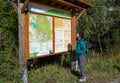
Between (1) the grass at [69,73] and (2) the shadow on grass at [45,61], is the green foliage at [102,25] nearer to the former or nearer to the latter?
(1) the grass at [69,73]

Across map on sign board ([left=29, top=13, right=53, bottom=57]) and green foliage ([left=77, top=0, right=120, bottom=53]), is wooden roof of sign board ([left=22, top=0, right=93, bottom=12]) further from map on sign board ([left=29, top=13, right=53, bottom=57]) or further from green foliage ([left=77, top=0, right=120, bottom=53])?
green foliage ([left=77, top=0, right=120, bottom=53])

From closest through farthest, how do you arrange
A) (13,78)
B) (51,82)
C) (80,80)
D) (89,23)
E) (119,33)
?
(13,78), (51,82), (80,80), (89,23), (119,33)

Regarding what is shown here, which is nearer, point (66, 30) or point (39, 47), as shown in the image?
point (39, 47)

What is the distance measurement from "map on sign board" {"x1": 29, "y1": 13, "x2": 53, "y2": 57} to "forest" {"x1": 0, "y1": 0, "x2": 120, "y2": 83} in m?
0.57

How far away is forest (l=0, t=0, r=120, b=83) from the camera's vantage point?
757 centimetres

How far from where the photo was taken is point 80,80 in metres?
10.2

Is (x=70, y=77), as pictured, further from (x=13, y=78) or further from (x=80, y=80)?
(x=13, y=78)

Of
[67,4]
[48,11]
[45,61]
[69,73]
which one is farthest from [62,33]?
[45,61]

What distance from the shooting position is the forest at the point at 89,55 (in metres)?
7.57

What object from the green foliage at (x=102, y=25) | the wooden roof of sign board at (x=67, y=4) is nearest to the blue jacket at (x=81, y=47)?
the wooden roof of sign board at (x=67, y=4)

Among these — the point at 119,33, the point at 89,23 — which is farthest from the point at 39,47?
the point at 119,33

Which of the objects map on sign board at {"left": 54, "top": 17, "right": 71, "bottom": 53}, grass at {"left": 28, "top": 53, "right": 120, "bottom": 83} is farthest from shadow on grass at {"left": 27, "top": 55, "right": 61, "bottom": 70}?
map on sign board at {"left": 54, "top": 17, "right": 71, "bottom": 53}

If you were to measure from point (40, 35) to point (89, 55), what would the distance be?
8147mm

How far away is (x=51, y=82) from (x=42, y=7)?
261cm
